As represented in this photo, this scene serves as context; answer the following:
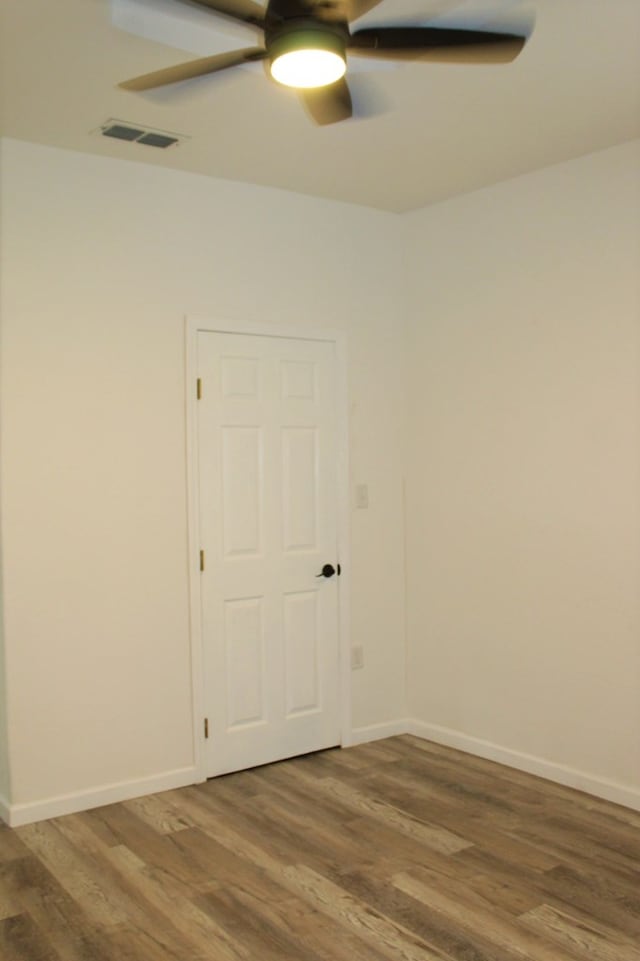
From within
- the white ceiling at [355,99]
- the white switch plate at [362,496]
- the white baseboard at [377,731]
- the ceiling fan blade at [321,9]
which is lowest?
the white baseboard at [377,731]

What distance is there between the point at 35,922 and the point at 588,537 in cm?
262

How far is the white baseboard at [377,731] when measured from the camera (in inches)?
181

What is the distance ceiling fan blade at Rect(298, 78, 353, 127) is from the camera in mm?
2619

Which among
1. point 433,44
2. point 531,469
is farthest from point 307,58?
point 531,469

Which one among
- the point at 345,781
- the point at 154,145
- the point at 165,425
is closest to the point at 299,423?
the point at 165,425

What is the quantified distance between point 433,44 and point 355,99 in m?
0.88

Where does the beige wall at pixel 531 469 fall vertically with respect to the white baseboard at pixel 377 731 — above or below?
above

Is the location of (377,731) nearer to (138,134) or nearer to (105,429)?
(105,429)

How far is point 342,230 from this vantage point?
4.56 meters

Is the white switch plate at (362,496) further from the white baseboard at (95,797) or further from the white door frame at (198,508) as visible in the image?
the white baseboard at (95,797)

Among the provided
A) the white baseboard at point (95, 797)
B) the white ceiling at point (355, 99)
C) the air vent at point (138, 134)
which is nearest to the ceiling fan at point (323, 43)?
the white ceiling at point (355, 99)

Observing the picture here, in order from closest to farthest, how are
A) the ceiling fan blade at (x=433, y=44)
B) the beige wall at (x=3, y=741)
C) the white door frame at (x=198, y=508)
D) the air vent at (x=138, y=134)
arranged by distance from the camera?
1. the ceiling fan blade at (x=433, y=44)
2. the air vent at (x=138, y=134)
3. the beige wall at (x=3, y=741)
4. the white door frame at (x=198, y=508)

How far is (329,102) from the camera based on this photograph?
270cm

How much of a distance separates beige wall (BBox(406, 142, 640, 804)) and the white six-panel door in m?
0.56
